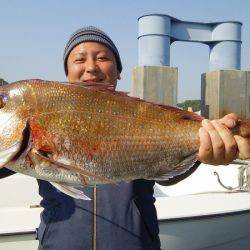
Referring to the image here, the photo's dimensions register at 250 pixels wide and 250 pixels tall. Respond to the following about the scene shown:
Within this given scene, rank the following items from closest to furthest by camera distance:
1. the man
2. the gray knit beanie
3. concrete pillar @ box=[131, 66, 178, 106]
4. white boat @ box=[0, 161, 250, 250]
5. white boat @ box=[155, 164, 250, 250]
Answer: the man < the gray knit beanie < white boat @ box=[0, 161, 250, 250] < white boat @ box=[155, 164, 250, 250] < concrete pillar @ box=[131, 66, 178, 106]

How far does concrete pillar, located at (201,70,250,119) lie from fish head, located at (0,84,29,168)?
44.4ft

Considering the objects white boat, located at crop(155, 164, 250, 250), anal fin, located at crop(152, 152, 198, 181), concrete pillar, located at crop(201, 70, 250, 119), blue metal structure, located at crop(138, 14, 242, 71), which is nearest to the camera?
anal fin, located at crop(152, 152, 198, 181)

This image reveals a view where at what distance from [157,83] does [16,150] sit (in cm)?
1288

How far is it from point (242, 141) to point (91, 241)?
3.47 feet

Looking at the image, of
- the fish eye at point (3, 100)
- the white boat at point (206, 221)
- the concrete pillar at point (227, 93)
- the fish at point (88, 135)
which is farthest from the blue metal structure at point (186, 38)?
the fish eye at point (3, 100)

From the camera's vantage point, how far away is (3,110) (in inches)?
79.2

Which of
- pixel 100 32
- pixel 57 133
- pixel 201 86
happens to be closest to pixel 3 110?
pixel 57 133

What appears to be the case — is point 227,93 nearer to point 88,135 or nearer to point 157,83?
point 157,83

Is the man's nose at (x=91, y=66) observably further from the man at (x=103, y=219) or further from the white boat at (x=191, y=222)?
the white boat at (x=191, y=222)

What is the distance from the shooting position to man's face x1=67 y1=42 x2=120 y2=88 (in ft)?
9.05

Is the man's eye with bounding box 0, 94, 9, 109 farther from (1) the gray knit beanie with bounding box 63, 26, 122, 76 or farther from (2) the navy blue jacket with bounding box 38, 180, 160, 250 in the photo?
(1) the gray knit beanie with bounding box 63, 26, 122, 76

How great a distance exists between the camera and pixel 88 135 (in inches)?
79.1

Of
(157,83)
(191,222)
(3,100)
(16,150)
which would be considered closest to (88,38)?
(3,100)

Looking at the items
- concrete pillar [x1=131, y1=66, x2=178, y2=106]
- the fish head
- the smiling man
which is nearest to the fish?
the fish head
